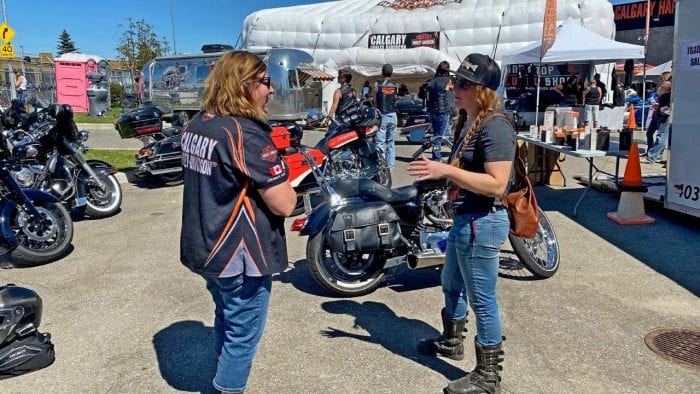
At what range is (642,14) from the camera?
44.2 metres

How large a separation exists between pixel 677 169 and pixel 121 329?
243 inches

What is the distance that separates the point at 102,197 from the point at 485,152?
6206mm

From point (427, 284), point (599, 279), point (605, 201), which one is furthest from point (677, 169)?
point (427, 284)

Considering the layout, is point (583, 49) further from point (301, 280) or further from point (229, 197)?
point (229, 197)

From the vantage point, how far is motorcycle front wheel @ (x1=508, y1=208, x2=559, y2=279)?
16.1 ft

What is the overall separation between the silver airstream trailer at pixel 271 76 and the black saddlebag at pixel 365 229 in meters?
14.4

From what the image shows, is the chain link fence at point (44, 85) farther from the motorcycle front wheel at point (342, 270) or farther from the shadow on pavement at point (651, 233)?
the motorcycle front wheel at point (342, 270)

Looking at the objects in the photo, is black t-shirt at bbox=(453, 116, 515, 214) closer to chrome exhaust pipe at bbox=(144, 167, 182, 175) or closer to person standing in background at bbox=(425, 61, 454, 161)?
chrome exhaust pipe at bbox=(144, 167, 182, 175)

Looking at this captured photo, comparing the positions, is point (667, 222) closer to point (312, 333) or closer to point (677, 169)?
point (677, 169)

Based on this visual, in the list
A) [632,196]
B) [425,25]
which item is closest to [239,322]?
[632,196]

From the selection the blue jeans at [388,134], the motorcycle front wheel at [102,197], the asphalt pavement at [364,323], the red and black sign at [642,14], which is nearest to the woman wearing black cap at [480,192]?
the asphalt pavement at [364,323]

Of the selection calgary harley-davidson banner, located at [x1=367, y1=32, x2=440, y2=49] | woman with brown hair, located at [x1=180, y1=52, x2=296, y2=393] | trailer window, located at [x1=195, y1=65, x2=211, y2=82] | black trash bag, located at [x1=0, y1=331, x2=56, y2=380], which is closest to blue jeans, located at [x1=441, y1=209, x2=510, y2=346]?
woman with brown hair, located at [x1=180, y1=52, x2=296, y2=393]

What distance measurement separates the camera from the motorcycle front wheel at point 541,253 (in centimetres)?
492

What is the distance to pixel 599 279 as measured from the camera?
5.12m
